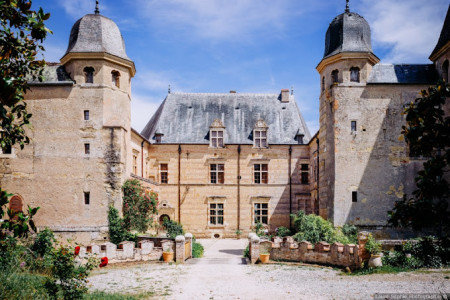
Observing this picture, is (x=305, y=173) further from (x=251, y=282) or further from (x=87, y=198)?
(x=251, y=282)

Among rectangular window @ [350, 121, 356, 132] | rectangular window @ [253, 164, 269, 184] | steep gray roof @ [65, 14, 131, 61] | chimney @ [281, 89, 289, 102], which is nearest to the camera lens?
rectangular window @ [350, 121, 356, 132]

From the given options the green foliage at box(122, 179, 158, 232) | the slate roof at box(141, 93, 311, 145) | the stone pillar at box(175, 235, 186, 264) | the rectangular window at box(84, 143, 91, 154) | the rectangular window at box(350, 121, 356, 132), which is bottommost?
the stone pillar at box(175, 235, 186, 264)

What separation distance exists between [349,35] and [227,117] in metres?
11.3

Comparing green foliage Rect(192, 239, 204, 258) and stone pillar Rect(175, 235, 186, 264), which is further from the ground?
stone pillar Rect(175, 235, 186, 264)

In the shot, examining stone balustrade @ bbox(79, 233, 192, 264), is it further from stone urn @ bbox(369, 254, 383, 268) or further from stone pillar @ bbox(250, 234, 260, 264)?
stone urn @ bbox(369, 254, 383, 268)

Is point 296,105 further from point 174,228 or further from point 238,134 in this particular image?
point 174,228

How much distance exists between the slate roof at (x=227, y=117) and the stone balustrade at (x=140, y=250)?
12010 millimetres

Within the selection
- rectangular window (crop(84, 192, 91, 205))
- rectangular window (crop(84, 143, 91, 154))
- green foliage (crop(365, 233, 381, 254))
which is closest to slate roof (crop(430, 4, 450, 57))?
green foliage (crop(365, 233, 381, 254))

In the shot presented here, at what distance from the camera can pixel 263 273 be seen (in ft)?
46.9

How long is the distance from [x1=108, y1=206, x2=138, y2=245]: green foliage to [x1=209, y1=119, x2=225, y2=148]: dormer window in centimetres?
1021

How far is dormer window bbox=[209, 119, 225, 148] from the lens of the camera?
93.3ft

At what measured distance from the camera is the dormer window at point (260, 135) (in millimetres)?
28406

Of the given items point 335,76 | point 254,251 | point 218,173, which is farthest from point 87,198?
point 335,76

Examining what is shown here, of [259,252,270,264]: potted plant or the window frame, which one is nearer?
[259,252,270,264]: potted plant
